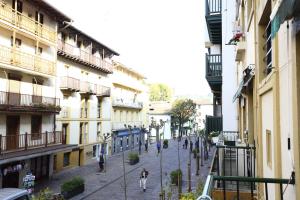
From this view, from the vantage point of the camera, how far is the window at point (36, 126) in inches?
961

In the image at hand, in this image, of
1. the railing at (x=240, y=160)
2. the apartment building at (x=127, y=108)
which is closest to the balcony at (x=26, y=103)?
the railing at (x=240, y=160)

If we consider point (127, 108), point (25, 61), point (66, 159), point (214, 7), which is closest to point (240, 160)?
point (214, 7)

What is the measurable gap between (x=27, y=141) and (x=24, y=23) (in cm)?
757

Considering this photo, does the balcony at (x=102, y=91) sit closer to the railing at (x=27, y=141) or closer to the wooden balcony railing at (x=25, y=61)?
the railing at (x=27, y=141)

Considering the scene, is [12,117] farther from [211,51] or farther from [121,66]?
[121,66]

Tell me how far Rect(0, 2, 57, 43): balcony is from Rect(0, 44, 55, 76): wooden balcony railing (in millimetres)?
1490

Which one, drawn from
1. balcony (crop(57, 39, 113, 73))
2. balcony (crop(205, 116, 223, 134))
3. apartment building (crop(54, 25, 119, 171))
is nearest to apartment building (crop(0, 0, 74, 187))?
balcony (crop(57, 39, 113, 73))

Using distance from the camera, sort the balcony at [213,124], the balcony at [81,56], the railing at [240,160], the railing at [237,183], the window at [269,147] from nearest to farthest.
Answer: the railing at [237,183]
the window at [269,147]
the railing at [240,160]
the balcony at [213,124]
the balcony at [81,56]

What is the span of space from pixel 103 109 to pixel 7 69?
725 inches

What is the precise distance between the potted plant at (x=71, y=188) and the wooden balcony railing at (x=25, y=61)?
25.4 ft

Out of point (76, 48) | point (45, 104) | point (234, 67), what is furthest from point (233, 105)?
point (76, 48)

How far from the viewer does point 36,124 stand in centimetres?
2531

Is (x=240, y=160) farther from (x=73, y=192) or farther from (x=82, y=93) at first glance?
(x=82, y=93)

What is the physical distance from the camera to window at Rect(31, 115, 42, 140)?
961 inches
